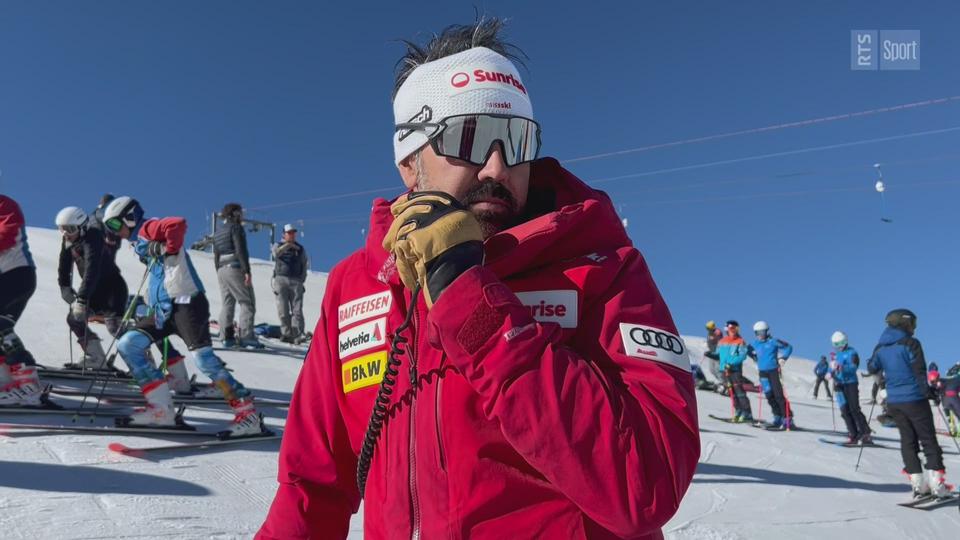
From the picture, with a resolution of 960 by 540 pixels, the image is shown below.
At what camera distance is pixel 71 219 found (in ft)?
27.0

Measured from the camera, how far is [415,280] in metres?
1.43

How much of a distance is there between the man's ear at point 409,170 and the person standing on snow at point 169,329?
4631 mm

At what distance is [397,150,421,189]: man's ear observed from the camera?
75.9 inches

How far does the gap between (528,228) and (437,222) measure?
0.67 feet

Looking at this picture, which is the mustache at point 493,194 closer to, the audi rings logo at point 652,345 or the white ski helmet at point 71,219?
the audi rings logo at point 652,345

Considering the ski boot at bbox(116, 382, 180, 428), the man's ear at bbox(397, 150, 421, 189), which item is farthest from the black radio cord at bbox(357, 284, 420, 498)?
the ski boot at bbox(116, 382, 180, 428)

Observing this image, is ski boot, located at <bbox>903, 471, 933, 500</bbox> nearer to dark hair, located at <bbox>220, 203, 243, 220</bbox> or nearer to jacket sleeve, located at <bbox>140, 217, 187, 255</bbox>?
jacket sleeve, located at <bbox>140, 217, 187, 255</bbox>

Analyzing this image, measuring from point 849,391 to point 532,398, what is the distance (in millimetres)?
12796

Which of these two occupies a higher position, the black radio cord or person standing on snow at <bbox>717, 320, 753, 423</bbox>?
person standing on snow at <bbox>717, 320, 753, 423</bbox>

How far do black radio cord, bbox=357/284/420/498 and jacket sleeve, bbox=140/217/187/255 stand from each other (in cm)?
562

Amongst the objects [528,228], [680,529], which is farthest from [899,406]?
[528,228]

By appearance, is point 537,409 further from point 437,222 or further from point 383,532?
point 383,532

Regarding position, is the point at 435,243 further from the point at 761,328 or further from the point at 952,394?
the point at 952,394

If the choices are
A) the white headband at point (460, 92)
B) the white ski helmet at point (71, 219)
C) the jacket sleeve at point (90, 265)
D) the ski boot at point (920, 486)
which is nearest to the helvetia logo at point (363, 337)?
the white headband at point (460, 92)
